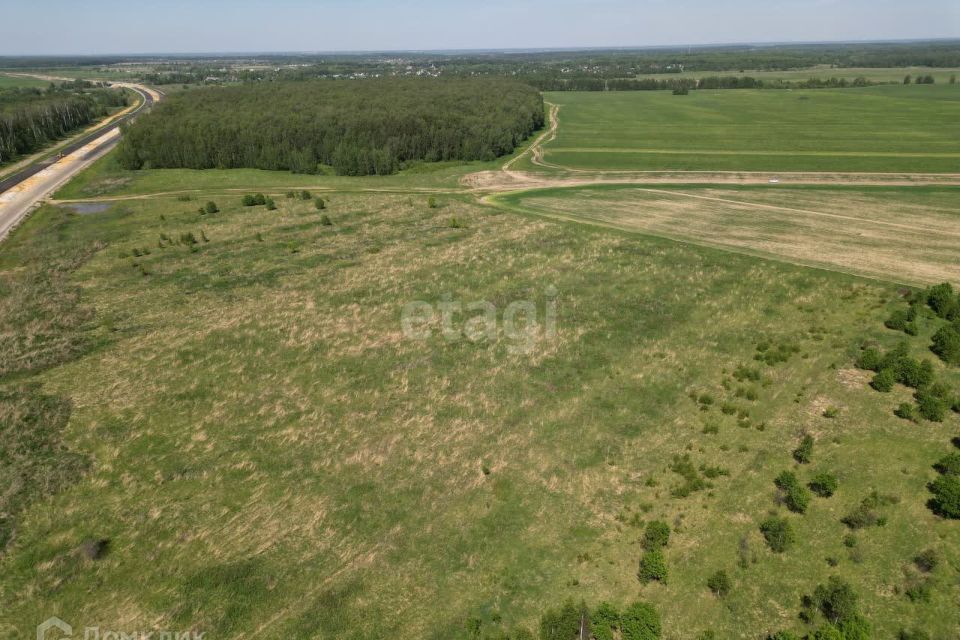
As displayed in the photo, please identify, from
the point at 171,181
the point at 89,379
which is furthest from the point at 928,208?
the point at 171,181

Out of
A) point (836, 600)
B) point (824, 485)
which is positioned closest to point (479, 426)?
point (824, 485)

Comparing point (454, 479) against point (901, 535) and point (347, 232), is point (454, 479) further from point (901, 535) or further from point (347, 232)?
point (347, 232)

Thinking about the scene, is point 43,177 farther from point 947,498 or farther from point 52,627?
point 947,498

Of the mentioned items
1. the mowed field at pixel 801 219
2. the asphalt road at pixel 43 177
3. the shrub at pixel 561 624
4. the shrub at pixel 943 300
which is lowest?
the shrub at pixel 561 624

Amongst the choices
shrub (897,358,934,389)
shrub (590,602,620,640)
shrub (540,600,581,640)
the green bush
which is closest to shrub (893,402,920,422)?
shrub (897,358,934,389)

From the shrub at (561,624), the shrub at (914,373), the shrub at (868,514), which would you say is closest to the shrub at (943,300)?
the shrub at (914,373)

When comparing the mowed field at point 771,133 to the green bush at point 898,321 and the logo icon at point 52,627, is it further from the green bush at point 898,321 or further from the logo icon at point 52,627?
→ the logo icon at point 52,627
